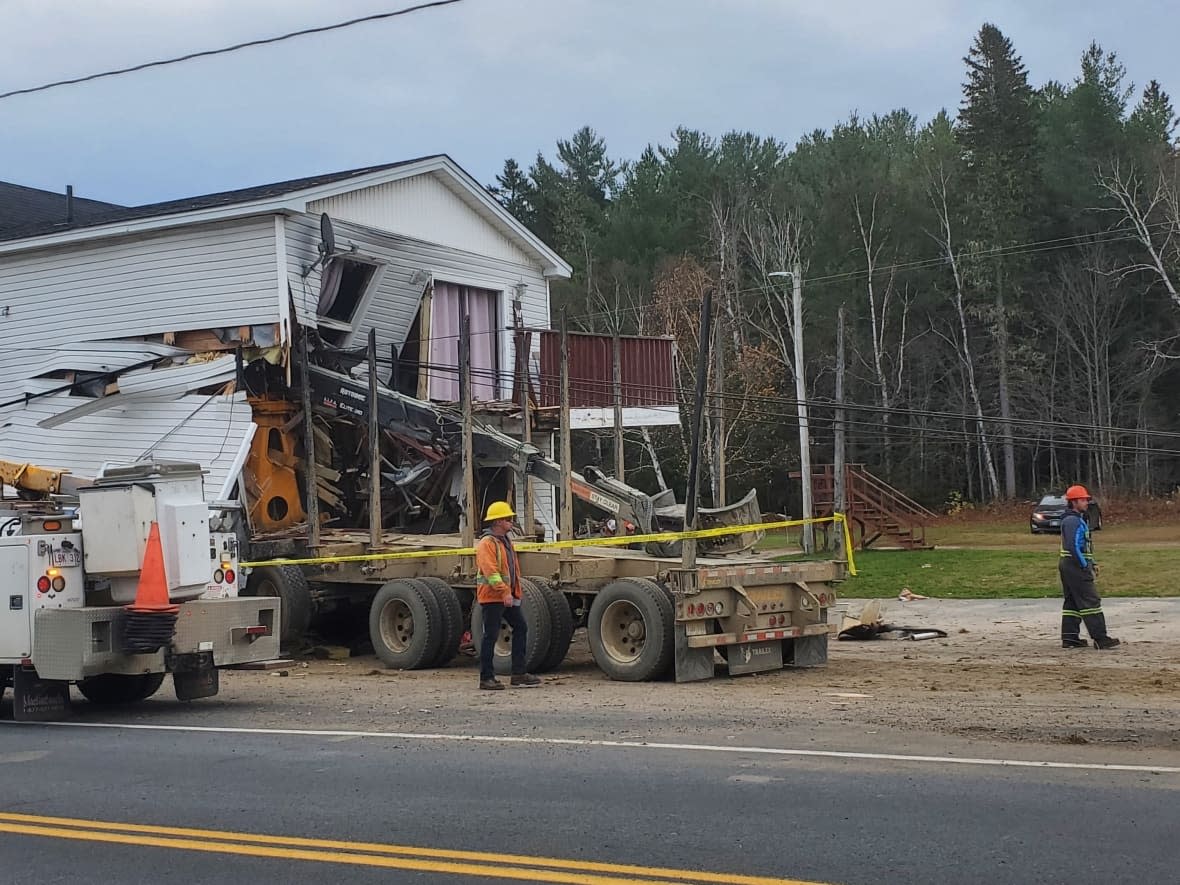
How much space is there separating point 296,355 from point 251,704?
9.41 m

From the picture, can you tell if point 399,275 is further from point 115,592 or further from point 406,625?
point 115,592

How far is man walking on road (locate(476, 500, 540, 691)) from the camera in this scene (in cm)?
1332

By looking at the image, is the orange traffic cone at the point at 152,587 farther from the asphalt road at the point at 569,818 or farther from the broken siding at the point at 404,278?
the broken siding at the point at 404,278

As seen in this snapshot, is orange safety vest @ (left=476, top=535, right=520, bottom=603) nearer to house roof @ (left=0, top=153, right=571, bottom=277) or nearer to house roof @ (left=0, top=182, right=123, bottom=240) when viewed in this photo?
house roof @ (left=0, top=153, right=571, bottom=277)

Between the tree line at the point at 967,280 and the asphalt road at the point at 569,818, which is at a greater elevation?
the tree line at the point at 967,280

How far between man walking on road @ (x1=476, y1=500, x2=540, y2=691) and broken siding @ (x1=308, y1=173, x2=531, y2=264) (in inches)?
388

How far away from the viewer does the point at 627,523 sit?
1666cm

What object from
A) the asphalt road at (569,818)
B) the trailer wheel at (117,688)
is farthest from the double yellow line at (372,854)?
the trailer wheel at (117,688)

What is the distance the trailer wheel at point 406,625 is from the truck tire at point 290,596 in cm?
134

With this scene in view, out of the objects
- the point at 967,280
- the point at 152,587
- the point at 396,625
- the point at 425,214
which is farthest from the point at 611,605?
the point at 967,280

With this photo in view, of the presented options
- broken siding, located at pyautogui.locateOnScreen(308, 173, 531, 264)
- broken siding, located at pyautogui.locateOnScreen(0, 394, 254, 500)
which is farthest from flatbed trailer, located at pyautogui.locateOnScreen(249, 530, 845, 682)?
Result: broken siding, located at pyautogui.locateOnScreen(308, 173, 531, 264)

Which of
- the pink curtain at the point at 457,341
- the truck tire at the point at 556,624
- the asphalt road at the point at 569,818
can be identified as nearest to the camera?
the asphalt road at the point at 569,818

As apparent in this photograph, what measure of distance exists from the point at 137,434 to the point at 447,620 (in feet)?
29.4

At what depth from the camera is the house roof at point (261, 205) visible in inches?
825
